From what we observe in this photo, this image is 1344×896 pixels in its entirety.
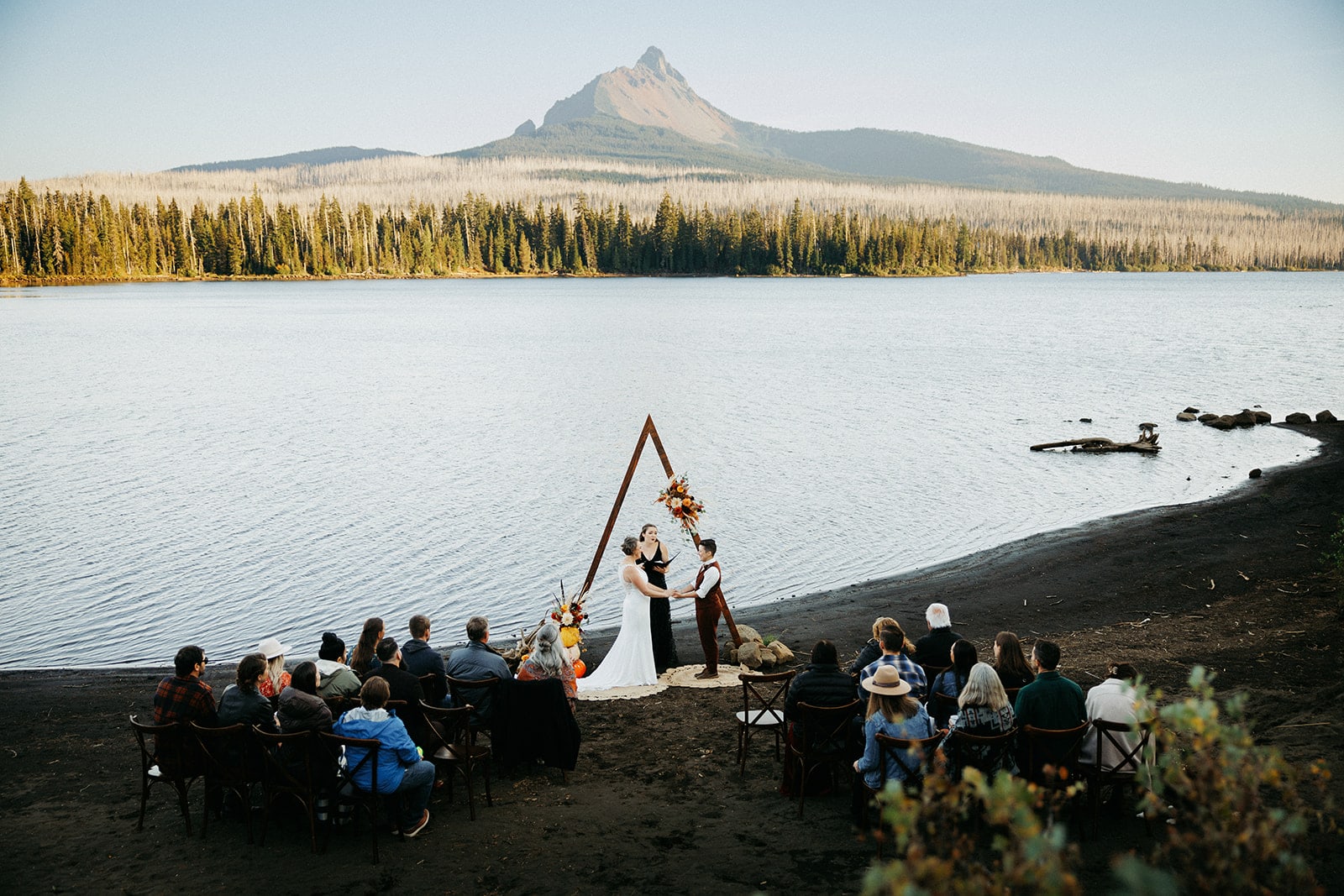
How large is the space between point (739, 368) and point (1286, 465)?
32618mm

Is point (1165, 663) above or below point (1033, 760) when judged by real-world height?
below

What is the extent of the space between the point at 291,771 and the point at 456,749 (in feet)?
4.12

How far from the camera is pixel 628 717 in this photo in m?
9.96

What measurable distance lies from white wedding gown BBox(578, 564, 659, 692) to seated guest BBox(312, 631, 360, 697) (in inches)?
136

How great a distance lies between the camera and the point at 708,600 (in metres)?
11.2

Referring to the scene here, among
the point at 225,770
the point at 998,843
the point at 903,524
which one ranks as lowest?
the point at 903,524

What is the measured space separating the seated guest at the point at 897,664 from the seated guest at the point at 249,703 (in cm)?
461

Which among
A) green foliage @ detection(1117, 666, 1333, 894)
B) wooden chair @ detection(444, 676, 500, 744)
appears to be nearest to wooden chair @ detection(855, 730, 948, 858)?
green foliage @ detection(1117, 666, 1333, 894)

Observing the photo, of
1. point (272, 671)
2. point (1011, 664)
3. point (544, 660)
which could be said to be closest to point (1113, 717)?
point (1011, 664)

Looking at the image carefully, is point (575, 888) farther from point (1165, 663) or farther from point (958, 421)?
point (958, 421)

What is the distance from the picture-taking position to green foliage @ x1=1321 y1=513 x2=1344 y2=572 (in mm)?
13625

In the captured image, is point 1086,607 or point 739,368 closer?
point 1086,607

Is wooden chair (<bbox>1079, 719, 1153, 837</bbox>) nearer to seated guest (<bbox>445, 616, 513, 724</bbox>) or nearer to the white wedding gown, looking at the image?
seated guest (<bbox>445, 616, 513, 724</bbox>)

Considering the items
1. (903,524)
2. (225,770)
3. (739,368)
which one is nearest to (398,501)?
(903,524)
